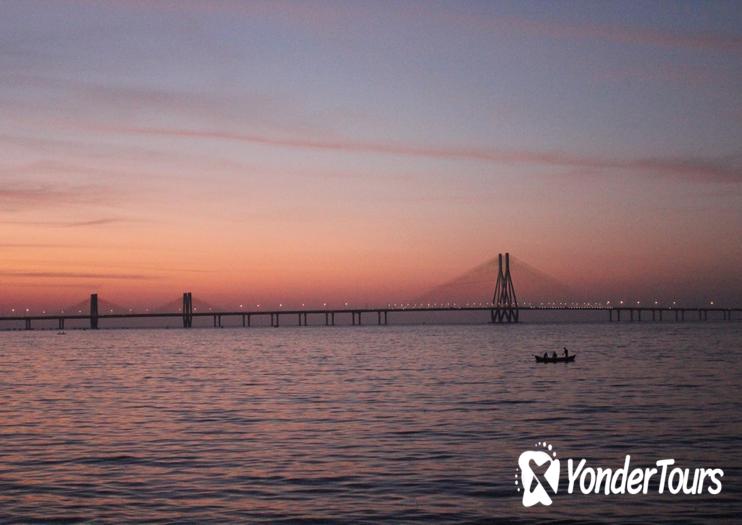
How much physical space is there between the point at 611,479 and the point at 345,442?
844 cm

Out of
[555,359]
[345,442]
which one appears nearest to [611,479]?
[345,442]

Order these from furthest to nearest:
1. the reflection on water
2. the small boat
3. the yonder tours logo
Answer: the small boat < the yonder tours logo < the reflection on water

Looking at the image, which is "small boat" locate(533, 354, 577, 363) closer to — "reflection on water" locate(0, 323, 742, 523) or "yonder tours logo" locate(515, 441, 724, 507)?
"reflection on water" locate(0, 323, 742, 523)

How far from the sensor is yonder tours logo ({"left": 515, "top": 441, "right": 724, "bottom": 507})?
19.7 m

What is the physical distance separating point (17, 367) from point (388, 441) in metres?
51.2

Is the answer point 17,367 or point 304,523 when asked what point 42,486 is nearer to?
point 304,523

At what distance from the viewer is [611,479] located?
21.1m

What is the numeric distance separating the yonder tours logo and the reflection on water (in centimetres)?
43

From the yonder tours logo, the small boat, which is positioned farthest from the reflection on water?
the small boat

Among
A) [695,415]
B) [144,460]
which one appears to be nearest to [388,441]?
[144,460]

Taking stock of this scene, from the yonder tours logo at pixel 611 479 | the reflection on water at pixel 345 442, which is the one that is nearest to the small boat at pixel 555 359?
the reflection on water at pixel 345 442

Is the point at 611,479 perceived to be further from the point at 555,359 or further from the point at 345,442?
the point at 555,359

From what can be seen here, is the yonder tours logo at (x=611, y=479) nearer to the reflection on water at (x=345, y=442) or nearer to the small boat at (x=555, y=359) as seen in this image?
the reflection on water at (x=345, y=442)

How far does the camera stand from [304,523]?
57.3 ft
